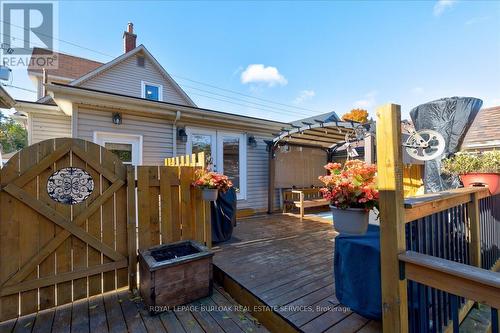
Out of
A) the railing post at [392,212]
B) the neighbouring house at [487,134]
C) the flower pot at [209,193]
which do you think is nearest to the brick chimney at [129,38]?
the flower pot at [209,193]

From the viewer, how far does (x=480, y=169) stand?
2.73 metres

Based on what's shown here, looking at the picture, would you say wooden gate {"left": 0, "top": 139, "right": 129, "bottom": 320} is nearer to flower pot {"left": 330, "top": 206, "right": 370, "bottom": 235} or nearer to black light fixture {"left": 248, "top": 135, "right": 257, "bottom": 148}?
flower pot {"left": 330, "top": 206, "right": 370, "bottom": 235}

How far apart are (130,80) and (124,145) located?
22.8 ft

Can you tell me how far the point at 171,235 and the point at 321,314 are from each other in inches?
74.1

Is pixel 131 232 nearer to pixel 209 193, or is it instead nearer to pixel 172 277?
pixel 172 277

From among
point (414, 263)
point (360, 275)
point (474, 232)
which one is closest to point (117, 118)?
point (360, 275)

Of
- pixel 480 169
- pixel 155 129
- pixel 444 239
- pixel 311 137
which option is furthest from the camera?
pixel 311 137

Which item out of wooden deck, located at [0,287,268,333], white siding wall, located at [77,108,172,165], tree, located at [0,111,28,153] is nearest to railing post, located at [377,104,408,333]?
wooden deck, located at [0,287,268,333]

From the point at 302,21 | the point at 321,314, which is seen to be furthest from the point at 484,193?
the point at 302,21

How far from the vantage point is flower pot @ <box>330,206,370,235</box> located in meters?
1.48

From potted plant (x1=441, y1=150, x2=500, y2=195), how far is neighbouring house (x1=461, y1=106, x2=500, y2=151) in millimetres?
3491

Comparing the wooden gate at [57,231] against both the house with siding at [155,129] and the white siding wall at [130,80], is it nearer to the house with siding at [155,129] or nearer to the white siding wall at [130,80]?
the house with siding at [155,129]

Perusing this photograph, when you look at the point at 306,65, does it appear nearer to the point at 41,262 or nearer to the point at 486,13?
the point at 486,13

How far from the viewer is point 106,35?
10.6m
